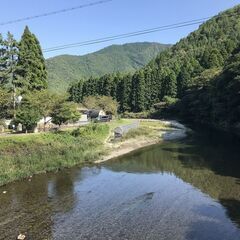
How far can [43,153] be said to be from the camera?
40.0m

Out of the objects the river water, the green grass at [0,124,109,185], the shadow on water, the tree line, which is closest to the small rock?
the river water

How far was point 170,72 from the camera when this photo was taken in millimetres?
125938

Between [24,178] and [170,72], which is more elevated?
[170,72]

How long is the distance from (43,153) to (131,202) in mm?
14392

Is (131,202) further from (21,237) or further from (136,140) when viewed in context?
(136,140)

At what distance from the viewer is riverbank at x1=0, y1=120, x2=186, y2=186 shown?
36188 millimetres

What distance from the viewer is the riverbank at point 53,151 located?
3619cm

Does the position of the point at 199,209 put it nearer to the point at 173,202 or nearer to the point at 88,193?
the point at 173,202

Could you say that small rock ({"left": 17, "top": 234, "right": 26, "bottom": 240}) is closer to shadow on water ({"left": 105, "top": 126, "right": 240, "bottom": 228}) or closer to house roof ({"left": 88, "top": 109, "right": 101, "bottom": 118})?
shadow on water ({"left": 105, "top": 126, "right": 240, "bottom": 228})

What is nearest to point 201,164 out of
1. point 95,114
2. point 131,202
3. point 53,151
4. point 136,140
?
point 131,202

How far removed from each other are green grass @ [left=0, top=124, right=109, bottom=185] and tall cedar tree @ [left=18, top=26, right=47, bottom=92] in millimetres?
12517

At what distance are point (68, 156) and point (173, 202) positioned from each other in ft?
53.3

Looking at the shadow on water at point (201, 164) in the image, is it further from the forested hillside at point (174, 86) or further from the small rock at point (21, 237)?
the forested hillside at point (174, 86)

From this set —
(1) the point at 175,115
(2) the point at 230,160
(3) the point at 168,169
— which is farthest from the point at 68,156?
(1) the point at 175,115
